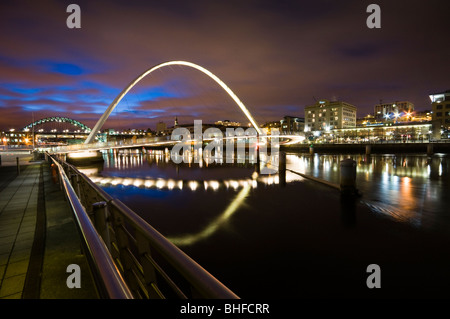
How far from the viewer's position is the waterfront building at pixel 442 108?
81.8m

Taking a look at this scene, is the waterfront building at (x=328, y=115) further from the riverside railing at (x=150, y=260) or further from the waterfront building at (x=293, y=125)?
the riverside railing at (x=150, y=260)

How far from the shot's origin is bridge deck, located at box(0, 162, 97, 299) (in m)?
2.82

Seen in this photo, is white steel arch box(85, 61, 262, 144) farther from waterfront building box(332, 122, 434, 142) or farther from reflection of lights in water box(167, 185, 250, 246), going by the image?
reflection of lights in water box(167, 185, 250, 246)

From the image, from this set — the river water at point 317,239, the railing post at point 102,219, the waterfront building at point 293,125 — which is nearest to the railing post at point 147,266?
the railing post at point 102,219

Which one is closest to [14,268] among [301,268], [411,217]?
[301,268]

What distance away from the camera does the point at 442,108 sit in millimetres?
83000

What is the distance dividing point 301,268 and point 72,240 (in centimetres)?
517

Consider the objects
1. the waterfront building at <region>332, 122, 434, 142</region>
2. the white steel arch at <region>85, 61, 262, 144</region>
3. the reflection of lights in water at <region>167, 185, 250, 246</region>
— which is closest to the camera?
the reflection of lights in water at <region>167, 185, 250, 246</region>

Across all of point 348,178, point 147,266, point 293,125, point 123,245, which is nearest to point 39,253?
point 123,245

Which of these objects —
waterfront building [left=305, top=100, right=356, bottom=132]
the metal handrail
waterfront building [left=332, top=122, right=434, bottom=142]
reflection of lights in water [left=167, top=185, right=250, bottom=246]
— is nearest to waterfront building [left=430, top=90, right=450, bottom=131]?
waterfront building [left=332, top=122, right=434, bottom=142]

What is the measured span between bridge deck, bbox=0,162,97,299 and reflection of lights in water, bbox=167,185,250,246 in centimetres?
358

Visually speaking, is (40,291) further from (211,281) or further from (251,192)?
(251,192)

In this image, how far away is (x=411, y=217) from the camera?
9.56m

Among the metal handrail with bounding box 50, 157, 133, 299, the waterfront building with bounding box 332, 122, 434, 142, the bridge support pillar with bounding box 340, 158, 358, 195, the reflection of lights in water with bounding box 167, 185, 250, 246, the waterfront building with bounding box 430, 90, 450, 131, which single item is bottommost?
the reflection of lights in water with bounding box 167, 185, 250, 246
